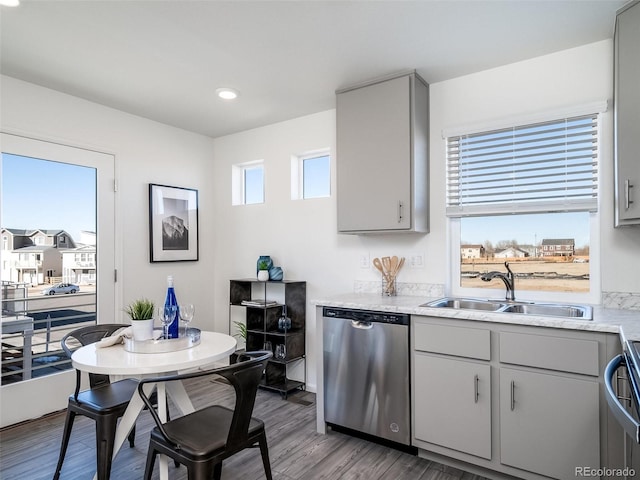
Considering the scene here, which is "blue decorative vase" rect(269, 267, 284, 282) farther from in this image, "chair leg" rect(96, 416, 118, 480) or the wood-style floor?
"chair leg" rect(96, 416, 118, 480)

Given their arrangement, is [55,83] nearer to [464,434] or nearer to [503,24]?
[503,24]

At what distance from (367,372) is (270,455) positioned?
0.79 m

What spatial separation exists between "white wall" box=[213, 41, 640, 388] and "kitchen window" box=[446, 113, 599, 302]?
0.10 m

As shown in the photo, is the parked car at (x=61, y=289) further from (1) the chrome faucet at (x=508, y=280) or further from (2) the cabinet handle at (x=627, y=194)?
(2) the cabinet handle at (x=627, y=194)

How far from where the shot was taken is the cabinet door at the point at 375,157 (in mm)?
2756

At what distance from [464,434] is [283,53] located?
2.56 meters

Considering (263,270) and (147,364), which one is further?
(263,270)

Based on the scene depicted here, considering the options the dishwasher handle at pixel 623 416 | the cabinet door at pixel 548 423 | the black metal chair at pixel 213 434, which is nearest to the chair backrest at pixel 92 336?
the black metal chair at pixel 213 434

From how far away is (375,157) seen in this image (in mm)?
2877

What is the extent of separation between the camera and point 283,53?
2.50 metres

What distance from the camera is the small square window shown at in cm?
367

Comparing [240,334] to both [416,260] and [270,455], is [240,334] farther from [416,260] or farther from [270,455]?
[416,260]

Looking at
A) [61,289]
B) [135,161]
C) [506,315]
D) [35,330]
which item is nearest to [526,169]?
[506,315]

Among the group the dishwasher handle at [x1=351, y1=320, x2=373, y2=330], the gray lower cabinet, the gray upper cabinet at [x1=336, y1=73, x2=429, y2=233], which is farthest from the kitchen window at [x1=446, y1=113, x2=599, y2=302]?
the dishwasher handle at [x1=351, y1=320, x2=373, y2=330]
